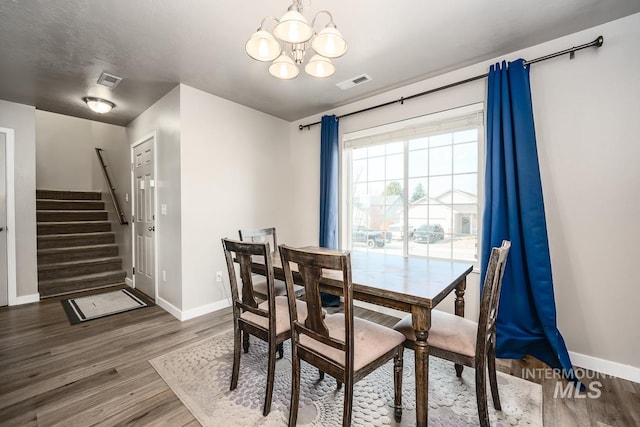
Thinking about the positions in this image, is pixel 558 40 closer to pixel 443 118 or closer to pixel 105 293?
pixel 443 118

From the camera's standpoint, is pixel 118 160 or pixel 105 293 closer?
pixel 105 293

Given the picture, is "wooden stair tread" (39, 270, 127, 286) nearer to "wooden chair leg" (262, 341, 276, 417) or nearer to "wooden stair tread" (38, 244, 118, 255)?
"wooden stair tread" (38, 244, 118, 255)

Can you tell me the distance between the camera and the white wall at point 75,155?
504 cm

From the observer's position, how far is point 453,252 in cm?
270

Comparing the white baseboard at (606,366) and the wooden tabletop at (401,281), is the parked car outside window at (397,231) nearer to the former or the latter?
the wooden tabletop at (401,281)

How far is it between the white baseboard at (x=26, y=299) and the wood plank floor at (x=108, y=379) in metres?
0.57

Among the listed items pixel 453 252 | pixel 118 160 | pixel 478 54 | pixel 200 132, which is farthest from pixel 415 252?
pixel 118 160

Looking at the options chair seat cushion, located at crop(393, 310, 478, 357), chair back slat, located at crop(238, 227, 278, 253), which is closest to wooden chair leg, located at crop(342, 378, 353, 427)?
chair seat cushion, located at crop(393, 310, 478, 357)

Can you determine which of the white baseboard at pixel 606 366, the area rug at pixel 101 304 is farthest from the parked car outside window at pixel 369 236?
the area rug at pixel 101 304

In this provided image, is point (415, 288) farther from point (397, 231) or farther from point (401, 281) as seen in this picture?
point (397, 231)

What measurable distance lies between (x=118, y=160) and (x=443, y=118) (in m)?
5.14

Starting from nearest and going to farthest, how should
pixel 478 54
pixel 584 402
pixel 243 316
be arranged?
pixel 584 402
pixel 243 316
pixel 478 54

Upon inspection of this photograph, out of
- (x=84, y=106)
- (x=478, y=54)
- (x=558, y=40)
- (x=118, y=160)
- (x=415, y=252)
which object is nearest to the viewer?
(x=558, y=40)

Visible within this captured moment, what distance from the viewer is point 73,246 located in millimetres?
4371
